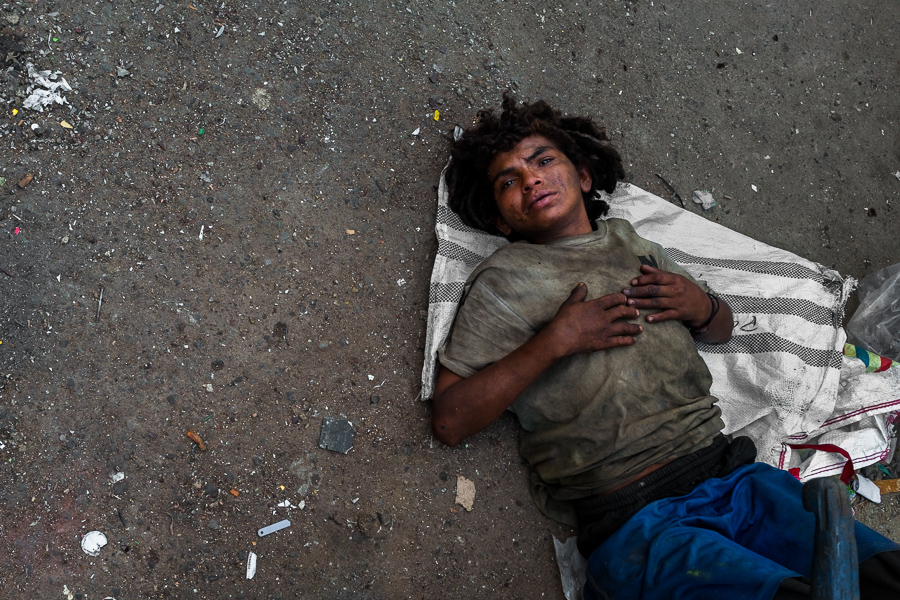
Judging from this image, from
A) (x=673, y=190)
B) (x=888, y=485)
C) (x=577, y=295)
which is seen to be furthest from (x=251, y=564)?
(x=888, y=485)

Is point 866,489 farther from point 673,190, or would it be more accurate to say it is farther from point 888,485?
point 673,190

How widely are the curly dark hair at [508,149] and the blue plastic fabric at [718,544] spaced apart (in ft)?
3.58

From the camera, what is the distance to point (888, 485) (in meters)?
2.68

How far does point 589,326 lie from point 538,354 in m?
0.18

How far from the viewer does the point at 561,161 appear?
2.16 meters

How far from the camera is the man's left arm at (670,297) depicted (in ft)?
6.79

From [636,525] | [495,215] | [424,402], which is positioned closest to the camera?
[636,525]

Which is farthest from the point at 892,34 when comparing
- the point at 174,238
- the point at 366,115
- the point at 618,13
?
the point at 174,238

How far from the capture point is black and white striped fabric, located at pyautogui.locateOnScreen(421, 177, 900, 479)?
242 centimetres

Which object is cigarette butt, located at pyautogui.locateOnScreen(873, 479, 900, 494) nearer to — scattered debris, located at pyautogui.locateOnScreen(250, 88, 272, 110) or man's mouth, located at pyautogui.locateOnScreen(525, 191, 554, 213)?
man's mouth, located at pyautogui.locateOnScreen(525, 191, 554, 213)

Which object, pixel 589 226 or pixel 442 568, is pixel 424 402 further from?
pixel 589 226

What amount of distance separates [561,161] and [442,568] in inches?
56.6

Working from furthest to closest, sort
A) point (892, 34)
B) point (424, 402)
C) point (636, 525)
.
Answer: point (892, 34)
point (424, 402)
point (636, 525)

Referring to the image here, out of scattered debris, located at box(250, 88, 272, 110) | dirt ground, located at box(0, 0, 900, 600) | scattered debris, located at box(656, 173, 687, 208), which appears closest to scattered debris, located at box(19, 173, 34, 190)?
dirt ground, located at box(0, 0, 900, 600)
